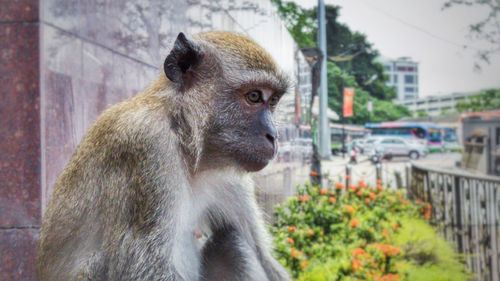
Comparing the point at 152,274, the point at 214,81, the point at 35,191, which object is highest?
the point at 214,81

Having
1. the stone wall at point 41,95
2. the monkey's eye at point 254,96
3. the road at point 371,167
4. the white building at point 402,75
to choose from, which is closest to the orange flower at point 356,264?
the monkey's eye at point 254,96

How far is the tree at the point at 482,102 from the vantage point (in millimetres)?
10563

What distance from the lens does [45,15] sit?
7.02ft

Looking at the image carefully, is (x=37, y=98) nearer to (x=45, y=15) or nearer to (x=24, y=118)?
(x=24, y=118)

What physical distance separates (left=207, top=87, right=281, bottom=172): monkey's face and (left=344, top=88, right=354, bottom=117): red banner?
21.0ft

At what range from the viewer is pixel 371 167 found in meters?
11.2

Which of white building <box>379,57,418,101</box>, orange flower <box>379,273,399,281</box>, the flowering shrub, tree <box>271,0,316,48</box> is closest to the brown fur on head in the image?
the flowering shrub

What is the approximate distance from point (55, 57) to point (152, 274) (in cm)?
127

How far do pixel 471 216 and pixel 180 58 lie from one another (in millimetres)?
6000

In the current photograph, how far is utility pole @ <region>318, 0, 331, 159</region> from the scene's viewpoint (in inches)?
232

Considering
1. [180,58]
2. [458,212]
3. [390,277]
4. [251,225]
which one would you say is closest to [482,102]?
[458,212]

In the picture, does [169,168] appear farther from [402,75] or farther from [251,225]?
[402,75]

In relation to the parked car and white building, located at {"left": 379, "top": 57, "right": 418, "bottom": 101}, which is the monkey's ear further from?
the parked car

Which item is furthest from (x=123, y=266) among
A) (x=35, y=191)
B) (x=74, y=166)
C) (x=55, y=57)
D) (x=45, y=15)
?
(x=45, y=15)
